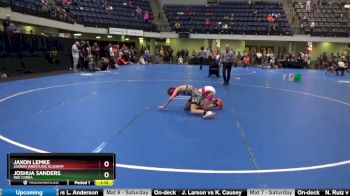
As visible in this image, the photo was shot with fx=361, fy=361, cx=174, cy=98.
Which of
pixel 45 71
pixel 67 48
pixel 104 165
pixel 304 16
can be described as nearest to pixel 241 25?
pixel 304 16

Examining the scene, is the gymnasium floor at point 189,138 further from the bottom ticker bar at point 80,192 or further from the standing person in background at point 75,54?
the standing person in background at point 75,54

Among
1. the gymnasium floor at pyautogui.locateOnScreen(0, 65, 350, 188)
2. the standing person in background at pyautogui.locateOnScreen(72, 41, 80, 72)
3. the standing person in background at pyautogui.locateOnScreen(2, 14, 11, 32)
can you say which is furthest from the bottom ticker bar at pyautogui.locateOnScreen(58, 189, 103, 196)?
the standing person in background at pyautogui.locateOnScreen(72, 41, 80, 72)

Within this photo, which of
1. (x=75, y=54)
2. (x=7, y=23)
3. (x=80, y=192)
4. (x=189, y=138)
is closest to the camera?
(x=80, y=192)

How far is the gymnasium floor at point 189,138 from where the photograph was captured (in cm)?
443

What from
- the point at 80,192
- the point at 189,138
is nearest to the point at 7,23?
the point at 189,138

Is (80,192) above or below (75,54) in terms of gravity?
below

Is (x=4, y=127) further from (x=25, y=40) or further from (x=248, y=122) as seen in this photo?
(x=25, y=40)

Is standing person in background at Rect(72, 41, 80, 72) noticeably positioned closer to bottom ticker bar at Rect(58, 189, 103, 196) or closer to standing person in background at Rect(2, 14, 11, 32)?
standing person in background at Rect(2, 14, 11, 32)

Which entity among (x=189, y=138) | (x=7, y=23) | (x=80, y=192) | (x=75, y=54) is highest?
(x=7, y=23)

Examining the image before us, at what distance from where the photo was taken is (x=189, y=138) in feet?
20.2

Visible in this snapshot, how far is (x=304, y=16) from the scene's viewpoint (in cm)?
3738

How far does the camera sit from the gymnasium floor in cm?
443

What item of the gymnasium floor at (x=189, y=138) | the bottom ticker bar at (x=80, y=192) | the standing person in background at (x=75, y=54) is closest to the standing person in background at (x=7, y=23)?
the standing person in background at (x=75, y=54)

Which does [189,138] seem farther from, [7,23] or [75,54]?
[7,23]
